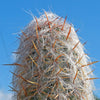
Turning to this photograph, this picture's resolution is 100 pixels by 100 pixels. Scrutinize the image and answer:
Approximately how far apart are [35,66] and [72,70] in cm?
69

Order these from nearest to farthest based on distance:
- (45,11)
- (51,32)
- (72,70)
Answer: (72,70), (51,32), (45,11)

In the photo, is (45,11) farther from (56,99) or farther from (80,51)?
(56,99)

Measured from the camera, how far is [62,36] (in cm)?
460

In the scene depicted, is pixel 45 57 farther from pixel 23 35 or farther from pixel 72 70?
pixel 23 35

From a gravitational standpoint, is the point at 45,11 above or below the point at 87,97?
above

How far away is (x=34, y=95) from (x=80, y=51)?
4.59ft

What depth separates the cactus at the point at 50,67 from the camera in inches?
158

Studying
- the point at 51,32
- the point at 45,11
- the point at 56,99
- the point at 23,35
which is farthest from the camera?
the point at 45,11

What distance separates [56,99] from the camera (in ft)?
12.9

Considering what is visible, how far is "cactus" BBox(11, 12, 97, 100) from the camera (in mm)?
4008

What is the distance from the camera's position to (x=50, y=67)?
160 inches

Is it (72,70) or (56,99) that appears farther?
(72,70)

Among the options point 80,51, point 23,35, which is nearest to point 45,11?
point 23,35

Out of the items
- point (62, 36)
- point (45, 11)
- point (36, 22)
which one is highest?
point (45, 11)
